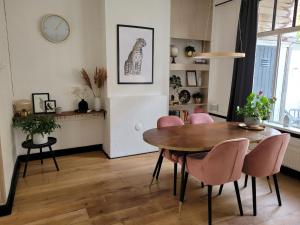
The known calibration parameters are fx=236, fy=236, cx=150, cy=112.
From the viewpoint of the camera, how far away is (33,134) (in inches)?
126

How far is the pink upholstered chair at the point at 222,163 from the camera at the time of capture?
2.10m

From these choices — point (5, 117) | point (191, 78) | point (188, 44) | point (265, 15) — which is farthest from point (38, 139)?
point (265, 15)

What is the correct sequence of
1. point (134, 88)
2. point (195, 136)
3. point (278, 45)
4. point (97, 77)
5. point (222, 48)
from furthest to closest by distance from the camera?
1. point (222, 48)
2. point (134, 88)
3. point (97, 77)
4. point (278, 45)
5. point (195, 136)

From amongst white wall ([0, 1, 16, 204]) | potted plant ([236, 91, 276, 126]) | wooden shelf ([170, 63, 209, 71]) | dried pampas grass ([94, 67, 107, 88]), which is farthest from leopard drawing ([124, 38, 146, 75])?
potted plant ([236, 91, 276, 126])

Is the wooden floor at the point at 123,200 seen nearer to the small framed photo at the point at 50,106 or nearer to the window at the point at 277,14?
the small framed photo at the point at 50,106

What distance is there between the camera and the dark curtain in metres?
3.73

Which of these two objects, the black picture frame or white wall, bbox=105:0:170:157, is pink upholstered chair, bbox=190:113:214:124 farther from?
the black picture frame

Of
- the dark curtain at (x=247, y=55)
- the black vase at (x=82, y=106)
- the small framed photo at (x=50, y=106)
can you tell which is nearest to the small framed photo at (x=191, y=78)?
the dark curtain at (x=247, y=55)

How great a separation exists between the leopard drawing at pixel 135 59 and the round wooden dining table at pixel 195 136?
1.42m

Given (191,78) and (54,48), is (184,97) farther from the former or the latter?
(54,48)


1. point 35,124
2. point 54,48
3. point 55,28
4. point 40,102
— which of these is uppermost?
point 55,28

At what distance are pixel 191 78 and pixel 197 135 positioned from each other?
2495 mm

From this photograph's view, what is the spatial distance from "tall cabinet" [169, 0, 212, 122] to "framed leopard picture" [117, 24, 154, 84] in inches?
25.3

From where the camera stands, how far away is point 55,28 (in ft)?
11.9
